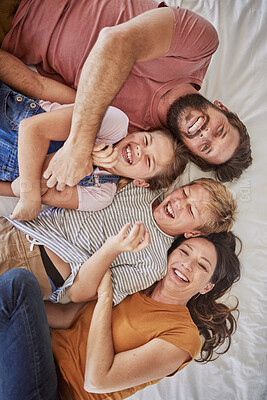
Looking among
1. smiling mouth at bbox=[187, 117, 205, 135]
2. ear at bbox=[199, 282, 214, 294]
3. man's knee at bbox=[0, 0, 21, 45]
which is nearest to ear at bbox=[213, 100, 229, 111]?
smiling mouth at bbox=[187, 117, 205, 135]

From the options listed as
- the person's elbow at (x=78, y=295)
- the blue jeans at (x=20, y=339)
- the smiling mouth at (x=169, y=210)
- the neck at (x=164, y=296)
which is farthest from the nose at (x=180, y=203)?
the blue jeans at (x=20, y=339)

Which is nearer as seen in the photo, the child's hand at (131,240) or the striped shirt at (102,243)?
the child's hand at (131,240)

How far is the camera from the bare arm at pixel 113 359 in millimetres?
1051

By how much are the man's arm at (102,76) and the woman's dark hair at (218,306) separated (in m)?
0.44

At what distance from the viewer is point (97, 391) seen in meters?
1.06

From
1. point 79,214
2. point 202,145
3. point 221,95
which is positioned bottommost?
point 79,214

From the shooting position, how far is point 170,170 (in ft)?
3.85

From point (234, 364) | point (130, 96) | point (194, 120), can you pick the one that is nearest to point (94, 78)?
point (130, 96)

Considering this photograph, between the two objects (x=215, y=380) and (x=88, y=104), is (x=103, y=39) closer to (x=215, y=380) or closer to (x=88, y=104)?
(x=88, y=104)

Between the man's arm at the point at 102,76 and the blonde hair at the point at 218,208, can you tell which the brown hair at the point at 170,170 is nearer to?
the blonde hair at the point at 218,208

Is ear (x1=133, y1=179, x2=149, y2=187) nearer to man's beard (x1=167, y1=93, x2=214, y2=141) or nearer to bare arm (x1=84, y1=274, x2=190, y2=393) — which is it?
man's beard (x1=167, y1=93, x2=214, y2=141)

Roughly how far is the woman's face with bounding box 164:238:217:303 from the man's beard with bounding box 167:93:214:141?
353 mm

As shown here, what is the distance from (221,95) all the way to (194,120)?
0.21 meters

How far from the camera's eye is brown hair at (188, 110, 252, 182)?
1194 millimetres
